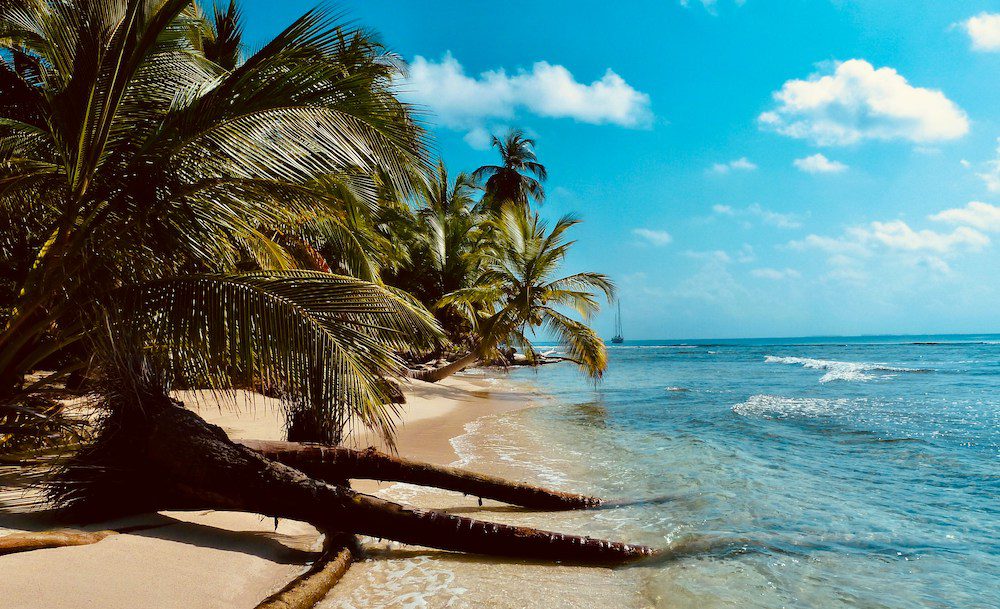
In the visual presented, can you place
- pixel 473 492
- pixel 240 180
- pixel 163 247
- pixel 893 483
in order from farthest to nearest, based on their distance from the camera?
pixel 893 483
pixel 473 492
pixel 163 247
pixel 240 180

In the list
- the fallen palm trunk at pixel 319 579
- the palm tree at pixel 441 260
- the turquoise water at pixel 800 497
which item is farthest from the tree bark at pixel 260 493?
the palm tree at pixel 441 260

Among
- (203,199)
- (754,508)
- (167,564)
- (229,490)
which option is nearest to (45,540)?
(167,564)

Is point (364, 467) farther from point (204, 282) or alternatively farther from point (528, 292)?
point (528, 292)

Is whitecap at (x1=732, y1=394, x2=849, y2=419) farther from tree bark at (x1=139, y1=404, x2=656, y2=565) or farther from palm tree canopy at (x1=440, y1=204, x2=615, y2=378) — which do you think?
tree bark at (x1=139, y1=404, x2=656, y2=565)

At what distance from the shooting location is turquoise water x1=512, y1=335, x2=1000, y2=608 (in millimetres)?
3799

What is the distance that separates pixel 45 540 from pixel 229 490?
0.89 meters

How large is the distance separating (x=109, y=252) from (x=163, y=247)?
346mm

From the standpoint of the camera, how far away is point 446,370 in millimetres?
17156

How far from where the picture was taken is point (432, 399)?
557 inches

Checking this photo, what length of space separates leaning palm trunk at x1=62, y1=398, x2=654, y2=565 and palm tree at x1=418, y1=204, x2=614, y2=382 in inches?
442

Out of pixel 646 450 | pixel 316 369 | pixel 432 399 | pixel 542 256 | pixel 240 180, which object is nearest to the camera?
pixel 316 369

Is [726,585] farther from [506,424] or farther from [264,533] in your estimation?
[506,424]

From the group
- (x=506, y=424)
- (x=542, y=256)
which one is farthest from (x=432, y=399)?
(x=542, y=256)

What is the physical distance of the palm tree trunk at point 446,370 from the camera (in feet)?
54.2
